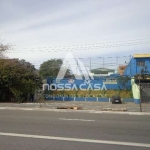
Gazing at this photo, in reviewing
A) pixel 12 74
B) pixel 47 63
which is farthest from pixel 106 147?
pixel 47 63

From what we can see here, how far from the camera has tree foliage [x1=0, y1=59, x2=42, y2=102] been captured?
29.7 meters

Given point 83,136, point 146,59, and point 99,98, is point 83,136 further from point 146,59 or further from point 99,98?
point 146,59

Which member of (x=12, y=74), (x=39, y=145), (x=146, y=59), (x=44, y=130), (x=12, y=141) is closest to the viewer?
(x=39, y=145)

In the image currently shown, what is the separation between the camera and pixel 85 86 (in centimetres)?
3641

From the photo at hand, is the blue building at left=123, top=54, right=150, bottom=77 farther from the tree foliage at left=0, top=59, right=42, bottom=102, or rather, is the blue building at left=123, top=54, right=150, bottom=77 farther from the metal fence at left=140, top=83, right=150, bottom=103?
the tree foliage at left=0, top=59, right=42, bottom=102

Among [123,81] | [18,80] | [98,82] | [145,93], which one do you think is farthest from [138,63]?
[18,80]

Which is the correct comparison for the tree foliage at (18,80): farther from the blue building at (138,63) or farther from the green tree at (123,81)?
the blue building at (138,63)

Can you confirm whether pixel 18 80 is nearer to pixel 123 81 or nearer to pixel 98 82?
pixel 98 82

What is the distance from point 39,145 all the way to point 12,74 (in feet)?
80.9

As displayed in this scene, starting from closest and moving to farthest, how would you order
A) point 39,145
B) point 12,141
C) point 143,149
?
point 143,149 < point 39,145 < point 12,141

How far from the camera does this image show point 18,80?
30.5 m

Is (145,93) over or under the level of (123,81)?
under

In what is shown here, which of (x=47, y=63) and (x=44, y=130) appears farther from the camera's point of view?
(x=47, y=63)

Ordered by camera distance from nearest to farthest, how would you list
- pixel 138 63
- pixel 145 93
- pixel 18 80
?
pixel 145 93, pixel 18 80, pixel 138 63
